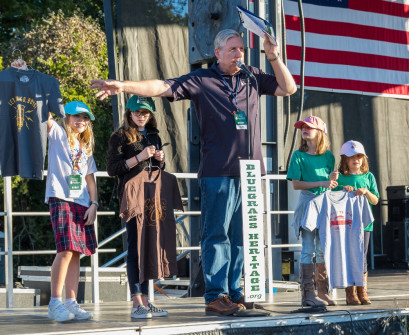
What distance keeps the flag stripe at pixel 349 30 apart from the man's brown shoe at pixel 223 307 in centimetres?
697

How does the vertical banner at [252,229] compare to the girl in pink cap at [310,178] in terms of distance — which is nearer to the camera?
the vertical banner at [252,229]

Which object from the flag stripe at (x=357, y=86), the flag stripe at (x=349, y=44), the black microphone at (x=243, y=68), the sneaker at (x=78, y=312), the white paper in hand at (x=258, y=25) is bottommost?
the sneaker at (x=78, y=312)

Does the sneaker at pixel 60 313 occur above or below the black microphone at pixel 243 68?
below

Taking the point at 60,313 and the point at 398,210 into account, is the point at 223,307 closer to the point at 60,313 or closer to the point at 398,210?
the point at 60,313

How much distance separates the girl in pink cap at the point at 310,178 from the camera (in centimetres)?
518

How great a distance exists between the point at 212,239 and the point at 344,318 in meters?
0.90

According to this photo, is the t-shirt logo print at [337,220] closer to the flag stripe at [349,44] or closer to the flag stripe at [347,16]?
the flag stripe at [349,44]

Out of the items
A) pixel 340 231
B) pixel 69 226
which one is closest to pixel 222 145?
pixel 69 226

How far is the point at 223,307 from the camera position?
447cm

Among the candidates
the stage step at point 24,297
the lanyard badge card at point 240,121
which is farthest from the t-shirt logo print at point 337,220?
Result: the stage step at point 24,297

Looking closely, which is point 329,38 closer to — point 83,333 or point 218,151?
point 218,151

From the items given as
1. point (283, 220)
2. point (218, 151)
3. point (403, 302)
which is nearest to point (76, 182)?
point (218, 151)

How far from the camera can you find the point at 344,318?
4574 millimetres

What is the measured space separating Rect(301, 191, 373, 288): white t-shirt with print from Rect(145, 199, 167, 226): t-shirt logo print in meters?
Result: 1.06
